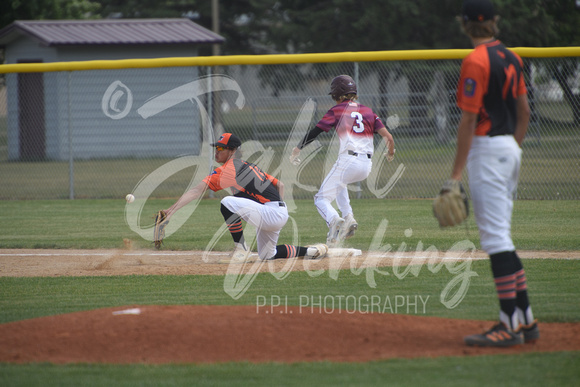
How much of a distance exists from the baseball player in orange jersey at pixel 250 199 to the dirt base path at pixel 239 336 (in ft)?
6.46

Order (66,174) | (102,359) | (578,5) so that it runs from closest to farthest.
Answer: (102,359)
(66,174)
(578,5)

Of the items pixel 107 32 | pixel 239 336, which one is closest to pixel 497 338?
pixel 239 336

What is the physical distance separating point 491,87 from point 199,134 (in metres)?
13.1

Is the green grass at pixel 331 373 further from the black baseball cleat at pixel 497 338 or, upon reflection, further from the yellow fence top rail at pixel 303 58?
the yellow fence top rail at pixel 303 58

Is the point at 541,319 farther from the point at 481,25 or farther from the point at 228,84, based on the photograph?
the point at 228,84

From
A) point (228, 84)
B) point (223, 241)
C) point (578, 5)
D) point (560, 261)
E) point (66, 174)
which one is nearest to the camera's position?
point (560, 261)

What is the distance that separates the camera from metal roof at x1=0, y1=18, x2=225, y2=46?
1997 cm

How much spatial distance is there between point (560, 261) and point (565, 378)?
12.3ft

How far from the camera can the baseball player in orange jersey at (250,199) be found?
6.97 meters

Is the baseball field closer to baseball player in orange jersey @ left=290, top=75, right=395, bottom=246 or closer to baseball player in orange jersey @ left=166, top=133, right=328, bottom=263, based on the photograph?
baseball player in orange jersey @ left=166, top=133, right=328, bottom=263

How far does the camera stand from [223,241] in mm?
9023

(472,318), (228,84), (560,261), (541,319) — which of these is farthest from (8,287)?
(228,84)

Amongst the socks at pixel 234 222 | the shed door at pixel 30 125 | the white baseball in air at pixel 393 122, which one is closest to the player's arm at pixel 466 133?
the socks at pixel 234 222

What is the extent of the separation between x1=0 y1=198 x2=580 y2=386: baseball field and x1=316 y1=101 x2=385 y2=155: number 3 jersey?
49.5 inches
